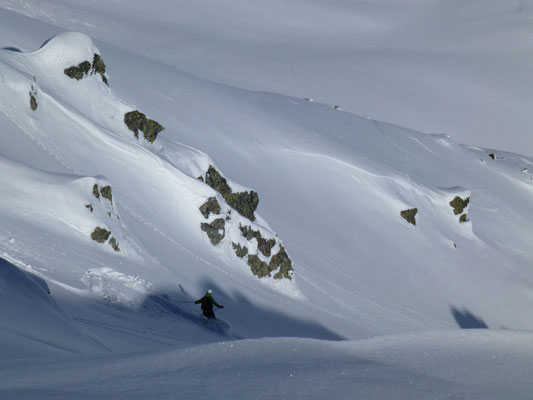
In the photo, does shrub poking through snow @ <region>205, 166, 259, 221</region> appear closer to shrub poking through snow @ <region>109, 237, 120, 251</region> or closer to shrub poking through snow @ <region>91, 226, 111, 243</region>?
shrub poking through snow @ <region>109, 237, 120, 251</region>

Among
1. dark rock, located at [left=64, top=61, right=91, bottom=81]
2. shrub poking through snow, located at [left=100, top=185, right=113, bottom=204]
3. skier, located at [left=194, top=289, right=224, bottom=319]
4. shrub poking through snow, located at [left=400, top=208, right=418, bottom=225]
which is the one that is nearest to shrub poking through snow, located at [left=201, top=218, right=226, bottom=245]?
shrub poking through snow, located at [left=100, top=185, right=113, bottom=204]

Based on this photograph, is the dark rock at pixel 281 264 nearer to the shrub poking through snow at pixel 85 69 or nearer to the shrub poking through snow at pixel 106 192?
the shrub poking through snow at pixel 106 192

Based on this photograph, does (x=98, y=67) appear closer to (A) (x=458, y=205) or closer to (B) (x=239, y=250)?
(B) (x=239, y=250)

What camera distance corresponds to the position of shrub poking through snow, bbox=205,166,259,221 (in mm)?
22391

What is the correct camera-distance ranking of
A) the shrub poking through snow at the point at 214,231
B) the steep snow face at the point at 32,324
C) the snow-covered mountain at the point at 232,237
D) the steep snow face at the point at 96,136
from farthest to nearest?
the shrub poking through snow at the point at 214,231, the steep snow face at the point at 96,136, the steep snow face at the point at 32,324, the snow-covered mountain at the point at 232,237

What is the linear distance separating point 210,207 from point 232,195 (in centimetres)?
246

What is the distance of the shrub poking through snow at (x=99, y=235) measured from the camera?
1492 cm

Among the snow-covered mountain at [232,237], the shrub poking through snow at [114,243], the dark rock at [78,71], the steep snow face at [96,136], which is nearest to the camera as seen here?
the snow-covered mountain at [232,237]

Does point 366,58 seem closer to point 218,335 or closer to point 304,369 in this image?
point 218,335

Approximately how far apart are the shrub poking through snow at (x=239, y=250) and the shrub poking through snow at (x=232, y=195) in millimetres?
2116

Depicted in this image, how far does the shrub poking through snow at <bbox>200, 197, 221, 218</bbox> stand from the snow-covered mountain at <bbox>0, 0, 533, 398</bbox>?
0.13 feet

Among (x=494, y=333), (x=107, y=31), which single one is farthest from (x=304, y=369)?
(x=107, y=31)

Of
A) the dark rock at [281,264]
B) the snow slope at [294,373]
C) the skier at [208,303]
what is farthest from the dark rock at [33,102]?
the snow slope at [294,373]

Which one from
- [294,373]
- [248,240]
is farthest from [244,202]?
[294,373]
